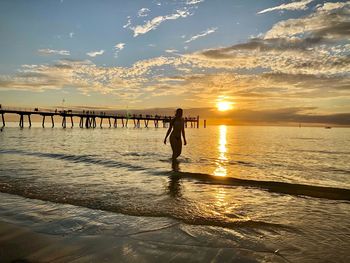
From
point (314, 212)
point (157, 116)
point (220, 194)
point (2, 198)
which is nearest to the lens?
point (314, 212)

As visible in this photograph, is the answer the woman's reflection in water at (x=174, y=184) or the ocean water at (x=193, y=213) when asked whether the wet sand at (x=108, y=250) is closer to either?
the ocean water at (x=193, y=213)

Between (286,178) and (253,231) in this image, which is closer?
(253,231)

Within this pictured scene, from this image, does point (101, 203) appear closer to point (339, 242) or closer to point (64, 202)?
point (64, 202)

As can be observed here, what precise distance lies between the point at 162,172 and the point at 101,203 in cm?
499

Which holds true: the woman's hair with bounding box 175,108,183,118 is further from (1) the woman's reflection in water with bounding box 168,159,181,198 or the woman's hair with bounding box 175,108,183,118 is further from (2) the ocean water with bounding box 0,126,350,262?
(2) the ocean water with bounding box 0,126,350,262

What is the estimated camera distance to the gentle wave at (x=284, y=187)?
801cm

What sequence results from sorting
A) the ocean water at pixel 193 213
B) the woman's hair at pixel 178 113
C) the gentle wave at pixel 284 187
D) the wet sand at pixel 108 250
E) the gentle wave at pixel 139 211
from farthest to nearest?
the woman's hair at pixel 178 113 → the gentle wave at pixel 284 187 → the gentle wave at pixel 139 211 → the ocean water at pixel 193 213 → the wet sand at pixel 108 250

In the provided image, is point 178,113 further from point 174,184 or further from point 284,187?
point 284,187

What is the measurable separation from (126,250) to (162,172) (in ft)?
24.5

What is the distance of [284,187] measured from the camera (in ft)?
29.5

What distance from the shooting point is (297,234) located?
4.58m

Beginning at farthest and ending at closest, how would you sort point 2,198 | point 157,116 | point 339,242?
1. point 157,116
2. point 2,198
3. point 339,242

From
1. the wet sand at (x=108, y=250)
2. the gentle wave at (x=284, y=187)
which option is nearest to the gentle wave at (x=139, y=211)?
the wet sand at (x=108, y=250)

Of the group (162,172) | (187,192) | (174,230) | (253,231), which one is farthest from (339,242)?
(162,172)
